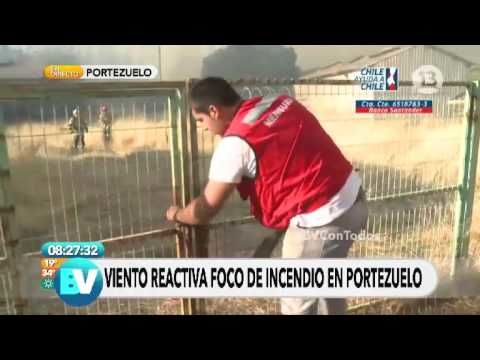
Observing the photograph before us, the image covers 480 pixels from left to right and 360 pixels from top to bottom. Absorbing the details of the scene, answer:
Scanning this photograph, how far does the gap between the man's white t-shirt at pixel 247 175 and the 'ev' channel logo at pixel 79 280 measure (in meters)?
0.87

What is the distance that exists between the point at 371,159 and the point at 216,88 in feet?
3.27

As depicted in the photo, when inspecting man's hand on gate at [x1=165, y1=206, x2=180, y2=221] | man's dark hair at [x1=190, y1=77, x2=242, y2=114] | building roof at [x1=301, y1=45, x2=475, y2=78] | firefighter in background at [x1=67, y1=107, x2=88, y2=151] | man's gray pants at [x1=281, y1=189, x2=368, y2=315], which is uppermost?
building roof at [x1=301, y1=45, x2=475, y2=78]

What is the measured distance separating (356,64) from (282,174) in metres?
0.76

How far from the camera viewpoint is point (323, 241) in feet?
8.98

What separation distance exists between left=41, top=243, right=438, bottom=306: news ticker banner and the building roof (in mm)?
1053

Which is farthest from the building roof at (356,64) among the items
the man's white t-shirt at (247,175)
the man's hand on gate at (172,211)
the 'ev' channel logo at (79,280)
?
the 'ev' channel logo at (79,280)

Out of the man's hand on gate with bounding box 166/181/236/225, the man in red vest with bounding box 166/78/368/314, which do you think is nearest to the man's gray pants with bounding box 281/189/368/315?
the man in red vest with bounding box 166/78/368/314

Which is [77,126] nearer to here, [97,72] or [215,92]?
[97,72]

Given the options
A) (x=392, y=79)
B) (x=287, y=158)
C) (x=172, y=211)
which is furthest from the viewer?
(x=172, y=211)

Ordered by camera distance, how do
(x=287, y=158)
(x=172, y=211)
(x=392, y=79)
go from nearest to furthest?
(x=287, y=158) < (x=392, y=79) < (x=172, y=211)

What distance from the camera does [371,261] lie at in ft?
9.20

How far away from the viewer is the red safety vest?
2561mm

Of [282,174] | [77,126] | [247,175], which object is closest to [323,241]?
[282,174]

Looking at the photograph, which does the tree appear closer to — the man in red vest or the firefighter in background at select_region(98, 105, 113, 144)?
the man in red vest
